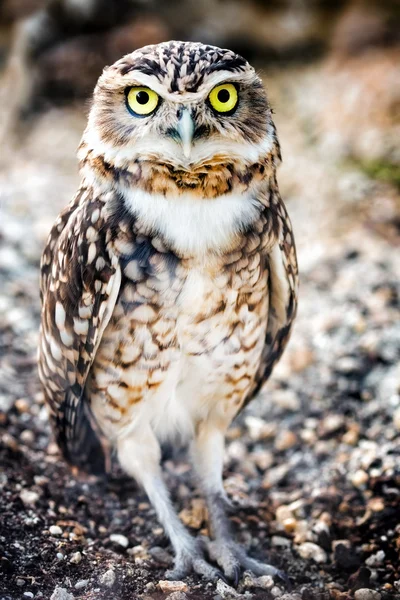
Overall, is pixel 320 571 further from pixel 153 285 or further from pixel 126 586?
pixel 153 285

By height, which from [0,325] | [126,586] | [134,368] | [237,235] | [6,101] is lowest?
[126,586]

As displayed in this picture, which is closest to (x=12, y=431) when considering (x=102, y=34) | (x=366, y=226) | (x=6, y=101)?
(x=366, y=226)

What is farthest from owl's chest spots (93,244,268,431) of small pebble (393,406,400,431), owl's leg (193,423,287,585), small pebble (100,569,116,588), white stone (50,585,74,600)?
small pebble (393,406,400,431)

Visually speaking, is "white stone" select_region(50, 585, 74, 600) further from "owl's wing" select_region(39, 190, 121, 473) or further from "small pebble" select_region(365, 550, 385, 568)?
"small pebble" select_region(365, 550, 385, 568)

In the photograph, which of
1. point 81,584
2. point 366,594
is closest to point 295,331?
point 366,594

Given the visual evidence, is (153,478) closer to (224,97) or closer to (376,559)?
(376,559)

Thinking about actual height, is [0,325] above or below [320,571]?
above
